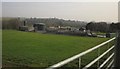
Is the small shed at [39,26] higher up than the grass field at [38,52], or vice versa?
the small shed at [39,26]

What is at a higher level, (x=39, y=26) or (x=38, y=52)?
(x=39, y=26)

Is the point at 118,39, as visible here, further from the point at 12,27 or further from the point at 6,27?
the point at 12,27

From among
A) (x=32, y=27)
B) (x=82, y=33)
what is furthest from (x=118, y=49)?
(x=32, y=27)

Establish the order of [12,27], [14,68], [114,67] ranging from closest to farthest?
[114,67], [14,68], [12,27]

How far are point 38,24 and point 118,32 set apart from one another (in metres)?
90.0

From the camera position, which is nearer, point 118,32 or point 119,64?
point 119,64

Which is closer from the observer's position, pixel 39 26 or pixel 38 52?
pixel 38 52

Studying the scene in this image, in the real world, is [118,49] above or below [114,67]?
above

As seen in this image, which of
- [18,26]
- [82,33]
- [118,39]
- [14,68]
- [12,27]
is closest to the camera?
[118,39]

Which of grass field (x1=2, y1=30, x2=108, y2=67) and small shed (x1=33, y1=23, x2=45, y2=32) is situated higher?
small shed (x1=33, y1=23, x2=45, y2=32)

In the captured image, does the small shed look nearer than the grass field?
No

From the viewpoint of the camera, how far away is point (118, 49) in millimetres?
6887

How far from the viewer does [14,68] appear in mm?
10125

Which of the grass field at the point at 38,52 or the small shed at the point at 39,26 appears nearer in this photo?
the grass field at the point at 38,52
